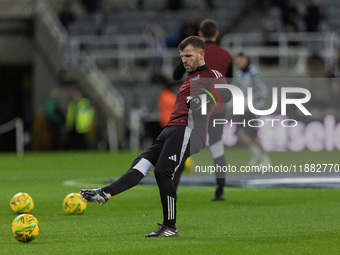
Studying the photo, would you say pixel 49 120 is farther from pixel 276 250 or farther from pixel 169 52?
pixel 276 250

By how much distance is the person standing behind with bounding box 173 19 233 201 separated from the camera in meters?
12.1

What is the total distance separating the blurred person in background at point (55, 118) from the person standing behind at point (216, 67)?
18.3m

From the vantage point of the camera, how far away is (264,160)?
18031 millimetres

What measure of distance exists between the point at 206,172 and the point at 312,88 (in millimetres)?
7024

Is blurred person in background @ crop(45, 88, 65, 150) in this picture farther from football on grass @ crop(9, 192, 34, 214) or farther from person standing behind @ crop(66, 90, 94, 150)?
football on grass @ crop(9, 192, 34, 214)

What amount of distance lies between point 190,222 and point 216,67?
273 centimetres

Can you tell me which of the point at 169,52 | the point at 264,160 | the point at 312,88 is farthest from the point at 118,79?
the point at 264,160

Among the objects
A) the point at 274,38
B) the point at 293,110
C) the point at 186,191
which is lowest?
the point at 186,191

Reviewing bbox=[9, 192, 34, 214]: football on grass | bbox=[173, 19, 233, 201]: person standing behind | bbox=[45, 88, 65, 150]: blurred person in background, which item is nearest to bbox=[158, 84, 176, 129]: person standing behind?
bbox=[173, 19, 233, 201]: person standing behind

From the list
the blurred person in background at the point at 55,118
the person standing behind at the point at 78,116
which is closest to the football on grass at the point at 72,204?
the person standing behind at the point at 78,116

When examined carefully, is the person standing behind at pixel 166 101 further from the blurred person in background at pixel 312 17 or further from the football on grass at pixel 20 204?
the blurred person in background at pixel 312 17

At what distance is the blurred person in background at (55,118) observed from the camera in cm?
3041

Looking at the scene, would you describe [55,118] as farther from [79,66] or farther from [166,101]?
[166,101]

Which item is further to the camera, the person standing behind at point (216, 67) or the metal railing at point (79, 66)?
the metal railing at point (79, 66)
